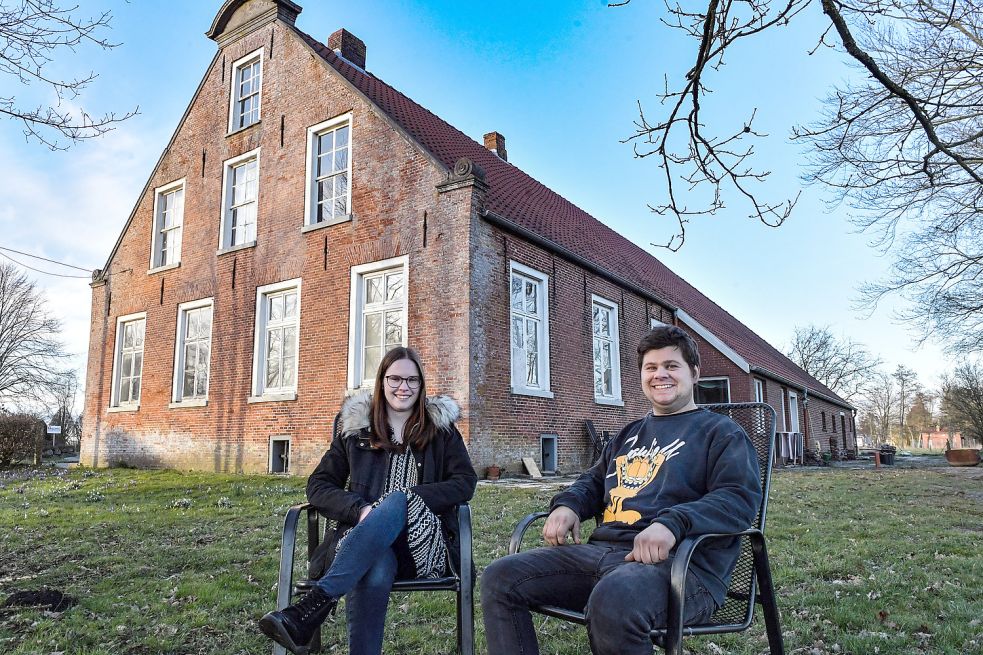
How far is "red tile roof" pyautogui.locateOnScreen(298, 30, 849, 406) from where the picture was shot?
39.0 feet

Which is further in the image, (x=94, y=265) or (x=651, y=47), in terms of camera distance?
(x=94, y=265)

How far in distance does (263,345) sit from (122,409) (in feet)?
15.3

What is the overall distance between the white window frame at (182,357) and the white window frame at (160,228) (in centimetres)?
118

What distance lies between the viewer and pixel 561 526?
2.39 m

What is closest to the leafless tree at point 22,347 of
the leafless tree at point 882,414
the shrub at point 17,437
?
the shrub at point 17,437

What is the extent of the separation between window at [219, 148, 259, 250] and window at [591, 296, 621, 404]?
23.1 ft

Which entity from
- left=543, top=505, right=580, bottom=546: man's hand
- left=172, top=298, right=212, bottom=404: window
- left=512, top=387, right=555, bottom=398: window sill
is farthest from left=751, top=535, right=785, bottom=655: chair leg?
left=172, top=298, right=212, bottom=404: window

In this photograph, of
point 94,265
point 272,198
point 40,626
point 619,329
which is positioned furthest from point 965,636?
point 94,265

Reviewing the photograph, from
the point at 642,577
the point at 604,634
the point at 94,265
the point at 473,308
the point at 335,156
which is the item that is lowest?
the point at 604,634

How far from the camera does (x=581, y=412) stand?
1244 cm

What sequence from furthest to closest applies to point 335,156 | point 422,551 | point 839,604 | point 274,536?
point 335,156, point 274,536, point 839,604, point 422,551

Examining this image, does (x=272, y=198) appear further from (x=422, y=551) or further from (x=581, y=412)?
(x=422, y=551)

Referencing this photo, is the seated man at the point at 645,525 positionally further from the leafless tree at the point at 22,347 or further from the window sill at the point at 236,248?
the leafless tree at the point at 22,347

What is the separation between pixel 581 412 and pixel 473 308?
373 cm
